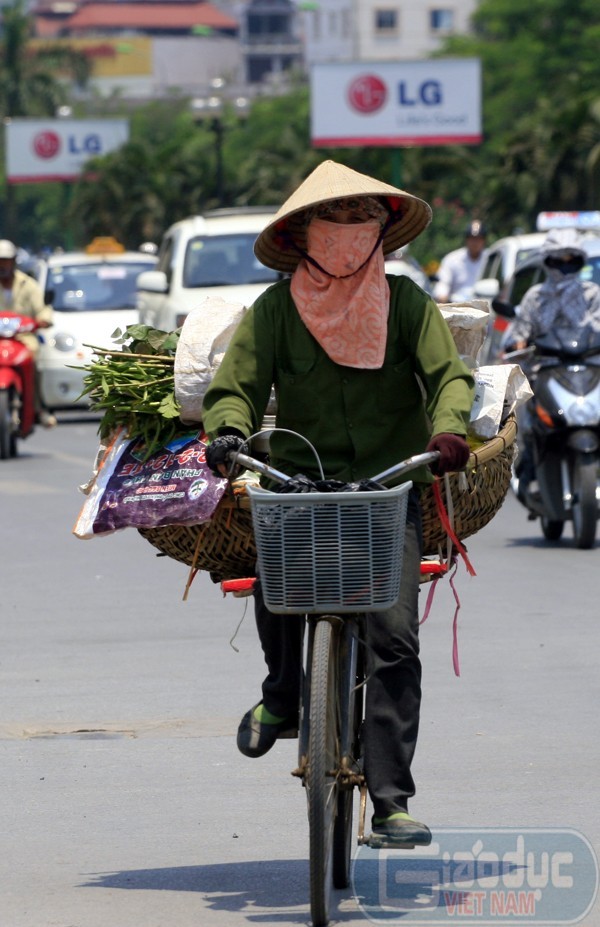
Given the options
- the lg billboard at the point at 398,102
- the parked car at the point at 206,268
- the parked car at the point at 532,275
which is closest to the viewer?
the parked car at the point at 532,275

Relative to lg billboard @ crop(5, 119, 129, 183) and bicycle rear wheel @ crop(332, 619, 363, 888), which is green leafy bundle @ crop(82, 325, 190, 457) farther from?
lg billboard @ crop(5, 119, 129, 183)

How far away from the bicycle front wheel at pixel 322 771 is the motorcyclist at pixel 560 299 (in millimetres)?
7592

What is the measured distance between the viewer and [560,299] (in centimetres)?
1245

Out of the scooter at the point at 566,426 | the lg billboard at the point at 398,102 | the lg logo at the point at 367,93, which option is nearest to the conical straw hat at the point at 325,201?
the scooter at the point at 566,426

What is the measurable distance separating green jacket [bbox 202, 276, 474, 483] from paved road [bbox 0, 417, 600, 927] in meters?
1.16

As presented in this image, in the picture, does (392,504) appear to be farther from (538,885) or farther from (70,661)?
(70,661)

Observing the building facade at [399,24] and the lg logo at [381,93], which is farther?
the building facade at [399,24]

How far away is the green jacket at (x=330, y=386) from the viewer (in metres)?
5.32

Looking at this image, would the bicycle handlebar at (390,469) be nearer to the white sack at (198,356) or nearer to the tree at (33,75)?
the white sack at (198,356)

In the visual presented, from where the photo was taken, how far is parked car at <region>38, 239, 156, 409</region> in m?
22.9

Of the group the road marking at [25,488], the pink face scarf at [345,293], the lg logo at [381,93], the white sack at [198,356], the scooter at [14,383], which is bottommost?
the road marking at [25,488]

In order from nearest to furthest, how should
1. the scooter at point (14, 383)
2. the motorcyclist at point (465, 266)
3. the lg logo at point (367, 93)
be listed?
1. the scooter at point (14, 383)
2. the motorcyclist at point (465, 266)
3. the lg logo at point (367, 93)

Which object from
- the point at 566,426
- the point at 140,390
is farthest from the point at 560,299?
the point at 140,390

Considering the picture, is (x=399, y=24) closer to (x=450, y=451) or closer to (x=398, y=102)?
(x=398, y=102)
